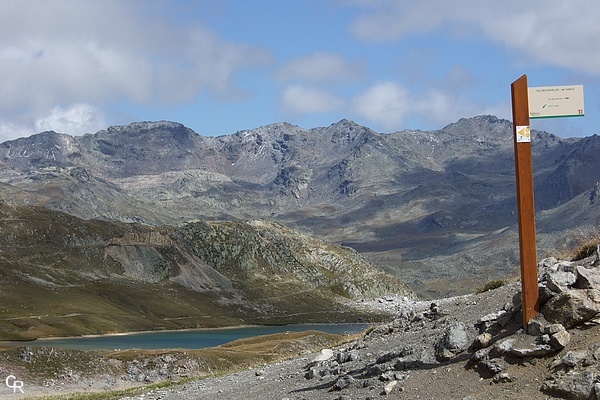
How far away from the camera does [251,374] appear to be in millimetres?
29391

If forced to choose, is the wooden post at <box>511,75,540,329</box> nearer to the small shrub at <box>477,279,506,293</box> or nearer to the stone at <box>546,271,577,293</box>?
the stone at <box>546,271,577,293</box>

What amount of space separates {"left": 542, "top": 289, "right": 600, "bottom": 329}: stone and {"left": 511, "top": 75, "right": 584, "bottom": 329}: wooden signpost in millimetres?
471

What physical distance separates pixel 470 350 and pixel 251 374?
527 inches

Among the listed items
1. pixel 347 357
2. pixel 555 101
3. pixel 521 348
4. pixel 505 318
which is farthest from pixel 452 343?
pixel 555 101

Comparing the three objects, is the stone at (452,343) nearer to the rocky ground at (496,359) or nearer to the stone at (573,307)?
the rocky ground at (496,359)

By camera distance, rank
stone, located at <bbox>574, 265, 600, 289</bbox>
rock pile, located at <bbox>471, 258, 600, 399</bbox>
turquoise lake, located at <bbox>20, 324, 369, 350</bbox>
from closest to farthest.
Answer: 1. rock pile, located at <bbox>471, 258, 600, 399</bbox>
2. stone, located at <bbox>574, 265, 600, 289</bbox>
3. turquoise lake, located at <bbox>20, 324, 369, 350</bbox>

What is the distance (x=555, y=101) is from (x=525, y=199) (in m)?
2.23

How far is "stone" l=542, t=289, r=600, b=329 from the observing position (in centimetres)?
1602

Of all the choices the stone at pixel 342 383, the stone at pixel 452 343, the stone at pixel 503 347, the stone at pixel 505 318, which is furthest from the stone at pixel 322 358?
the stone at pixel 503 347

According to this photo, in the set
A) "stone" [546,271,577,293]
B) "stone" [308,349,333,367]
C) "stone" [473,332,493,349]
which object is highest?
"stone" [546,271,577,293]

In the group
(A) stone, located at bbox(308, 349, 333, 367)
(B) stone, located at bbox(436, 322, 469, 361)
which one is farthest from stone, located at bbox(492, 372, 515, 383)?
(A) stone, located at bbox(308, 349, 333, 367)

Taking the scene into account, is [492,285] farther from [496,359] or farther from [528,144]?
[496,359]

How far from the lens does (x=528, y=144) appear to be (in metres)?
17.1

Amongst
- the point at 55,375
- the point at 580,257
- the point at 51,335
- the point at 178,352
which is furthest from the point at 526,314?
the point at 51,335
